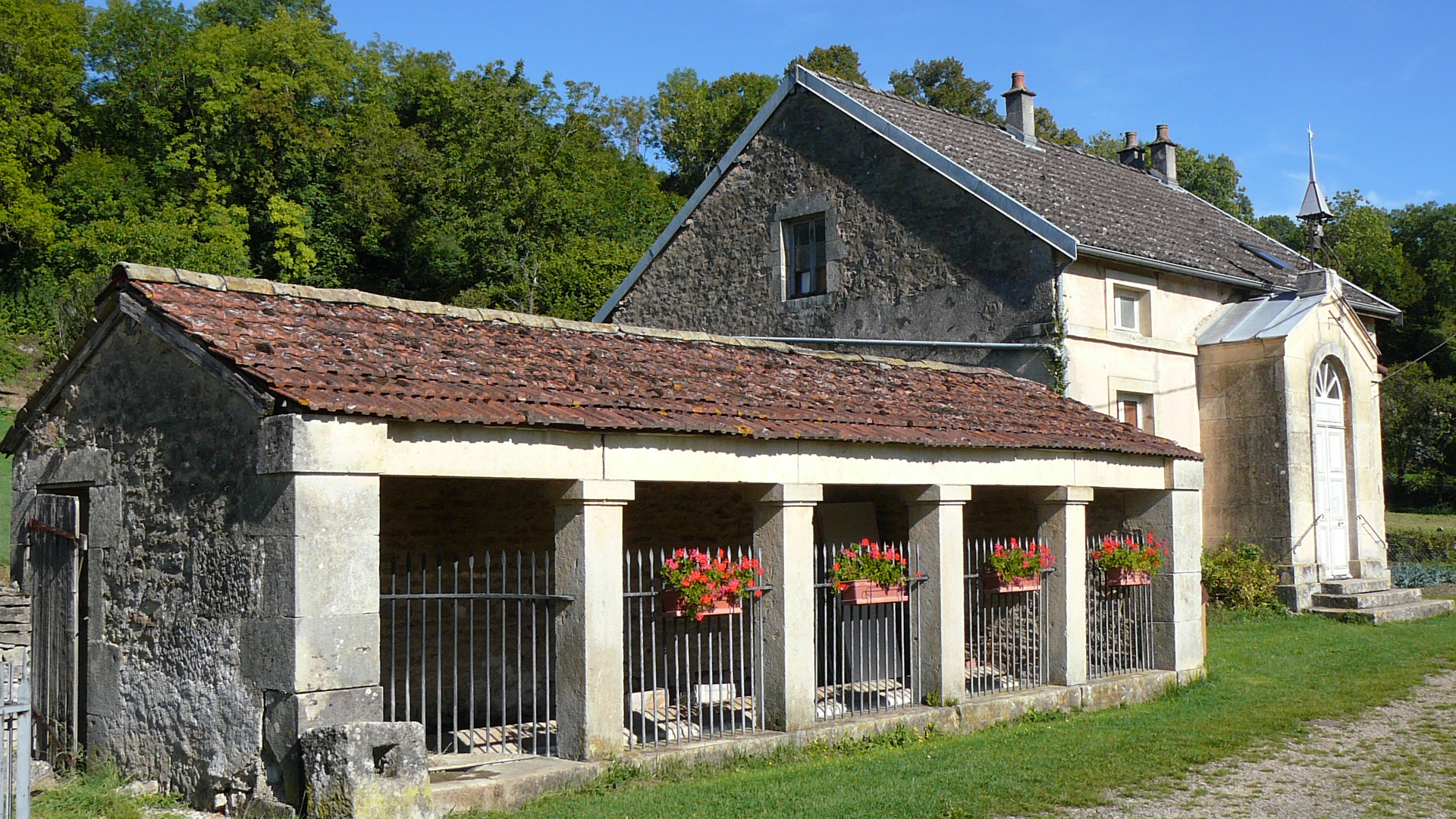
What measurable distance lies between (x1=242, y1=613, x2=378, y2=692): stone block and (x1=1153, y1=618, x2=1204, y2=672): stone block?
8.13 m

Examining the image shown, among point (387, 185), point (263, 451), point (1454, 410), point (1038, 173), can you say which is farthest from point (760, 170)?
point (1454, 410)

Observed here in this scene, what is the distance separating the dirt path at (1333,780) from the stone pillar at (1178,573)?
2.03m

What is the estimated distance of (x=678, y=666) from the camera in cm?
927

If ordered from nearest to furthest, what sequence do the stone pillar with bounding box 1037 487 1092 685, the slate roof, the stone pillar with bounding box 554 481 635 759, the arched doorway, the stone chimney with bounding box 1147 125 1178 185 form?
1. the stone pillar with bounding box 554 481 635 759
2. the stone pillar with bounding box 1037 487 1092 685
3. the slate roof
4. the arched doorway
5. the stone chimney with bounding box 1147 125 1178 185

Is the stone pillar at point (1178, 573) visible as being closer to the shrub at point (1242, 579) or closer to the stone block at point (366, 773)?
the shrub at point (1242, 579)

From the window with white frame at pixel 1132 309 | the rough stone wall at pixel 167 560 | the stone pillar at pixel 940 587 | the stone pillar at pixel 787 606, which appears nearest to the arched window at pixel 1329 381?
the window with white frame at pixel 1132 309

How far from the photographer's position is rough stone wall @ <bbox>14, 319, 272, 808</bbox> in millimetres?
7160

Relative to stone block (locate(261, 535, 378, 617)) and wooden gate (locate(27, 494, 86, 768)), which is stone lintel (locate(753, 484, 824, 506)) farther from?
wooden gate (locate(27, 494, 86, 768))

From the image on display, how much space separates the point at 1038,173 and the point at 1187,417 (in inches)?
146

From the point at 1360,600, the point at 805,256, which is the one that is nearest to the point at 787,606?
the point at 805,256

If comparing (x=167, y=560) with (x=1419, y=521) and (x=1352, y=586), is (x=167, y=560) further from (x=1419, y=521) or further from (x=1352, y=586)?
(x=1419, y=521)

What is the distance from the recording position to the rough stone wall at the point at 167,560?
23.5ft

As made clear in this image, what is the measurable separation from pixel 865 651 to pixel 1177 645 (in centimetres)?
303

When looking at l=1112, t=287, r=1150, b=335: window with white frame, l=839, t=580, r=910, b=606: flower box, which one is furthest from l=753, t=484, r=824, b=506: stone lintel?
l=1112, t=287, r=1150, b=335: window with white frame
